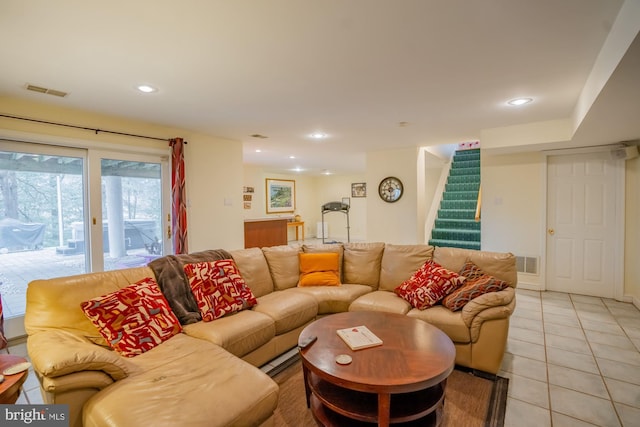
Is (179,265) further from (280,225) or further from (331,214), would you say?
(331,214)

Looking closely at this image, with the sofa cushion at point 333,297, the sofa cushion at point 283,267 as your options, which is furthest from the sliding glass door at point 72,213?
the sofa cushion at point 333,297

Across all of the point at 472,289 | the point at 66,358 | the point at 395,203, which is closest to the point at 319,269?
the point at 472,289

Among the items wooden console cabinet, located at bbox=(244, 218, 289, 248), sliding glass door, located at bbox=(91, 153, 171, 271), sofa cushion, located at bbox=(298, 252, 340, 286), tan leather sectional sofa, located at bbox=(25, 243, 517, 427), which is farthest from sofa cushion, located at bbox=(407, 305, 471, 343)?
wooden console cabinet, located at bbox=(244, 218, 289, 248)

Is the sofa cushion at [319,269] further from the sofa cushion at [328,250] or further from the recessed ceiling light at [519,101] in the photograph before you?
the recessed ceiling light at [519,101]

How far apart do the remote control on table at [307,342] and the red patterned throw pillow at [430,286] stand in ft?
3.68

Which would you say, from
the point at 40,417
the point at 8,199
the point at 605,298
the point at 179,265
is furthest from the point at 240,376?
the point at 605,298

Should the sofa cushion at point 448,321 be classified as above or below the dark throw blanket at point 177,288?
below

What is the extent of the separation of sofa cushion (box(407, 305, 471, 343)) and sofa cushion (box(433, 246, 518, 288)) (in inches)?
21.8

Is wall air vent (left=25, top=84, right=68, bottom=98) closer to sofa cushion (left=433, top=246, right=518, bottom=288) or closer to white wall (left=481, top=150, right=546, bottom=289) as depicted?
sofa cushion (left=433, top=246, right=518, bottom=288)

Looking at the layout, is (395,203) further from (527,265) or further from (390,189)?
(527,265)

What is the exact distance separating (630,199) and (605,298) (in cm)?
136

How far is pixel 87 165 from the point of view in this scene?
3.31 m

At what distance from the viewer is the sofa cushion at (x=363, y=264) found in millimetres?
3303

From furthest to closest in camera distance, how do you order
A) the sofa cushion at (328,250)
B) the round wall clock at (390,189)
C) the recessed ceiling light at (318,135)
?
the round wall clock at (390,189) → the recessed ceiling light at (318,135) → the sofa cushion at (328,250)
